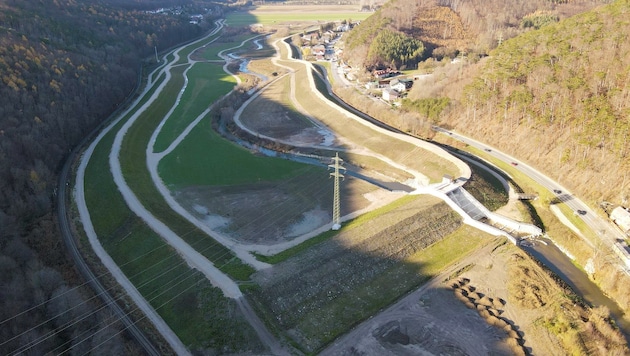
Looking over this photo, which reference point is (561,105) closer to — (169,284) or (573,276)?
(573,276)

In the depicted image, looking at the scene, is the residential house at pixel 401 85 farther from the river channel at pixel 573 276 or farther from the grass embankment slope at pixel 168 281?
the grass embankment slope at pixel 168 281

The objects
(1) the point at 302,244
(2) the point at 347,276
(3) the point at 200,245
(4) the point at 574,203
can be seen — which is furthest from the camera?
(4) the point at 574,203

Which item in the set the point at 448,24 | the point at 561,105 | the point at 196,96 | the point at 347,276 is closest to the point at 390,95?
the point at 561,105

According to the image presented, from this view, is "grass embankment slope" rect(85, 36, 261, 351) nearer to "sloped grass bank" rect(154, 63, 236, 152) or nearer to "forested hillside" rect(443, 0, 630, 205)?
"sloped grass bank" rect(154, 63, 236, 152)

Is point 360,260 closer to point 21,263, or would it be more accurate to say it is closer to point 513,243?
point 513,243

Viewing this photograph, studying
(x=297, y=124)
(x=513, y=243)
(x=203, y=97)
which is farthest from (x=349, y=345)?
(x=203, y=97)

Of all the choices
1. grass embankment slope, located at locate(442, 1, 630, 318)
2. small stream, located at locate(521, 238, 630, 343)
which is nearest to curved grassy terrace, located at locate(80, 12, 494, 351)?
small stream, located at locate(521, 238, 630, 343)
